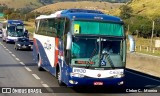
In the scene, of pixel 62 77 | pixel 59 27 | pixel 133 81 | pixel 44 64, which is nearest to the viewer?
pixel 62 77

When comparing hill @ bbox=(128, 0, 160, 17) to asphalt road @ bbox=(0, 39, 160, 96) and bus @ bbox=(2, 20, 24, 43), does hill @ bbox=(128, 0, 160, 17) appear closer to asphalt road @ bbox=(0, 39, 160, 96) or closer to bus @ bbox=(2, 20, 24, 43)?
bus @ bbox=(2, 20, 24, 43)

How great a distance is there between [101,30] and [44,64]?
566 centimetres

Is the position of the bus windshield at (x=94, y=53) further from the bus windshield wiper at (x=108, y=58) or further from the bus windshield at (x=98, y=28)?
the bus windshield at (x=98, y=28)

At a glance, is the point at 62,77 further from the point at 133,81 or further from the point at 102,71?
the point at 133,81

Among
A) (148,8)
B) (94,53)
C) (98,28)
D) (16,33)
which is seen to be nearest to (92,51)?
(94,53)

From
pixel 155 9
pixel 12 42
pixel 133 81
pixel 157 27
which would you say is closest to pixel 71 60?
pixel 133 81

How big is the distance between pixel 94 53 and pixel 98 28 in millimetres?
947

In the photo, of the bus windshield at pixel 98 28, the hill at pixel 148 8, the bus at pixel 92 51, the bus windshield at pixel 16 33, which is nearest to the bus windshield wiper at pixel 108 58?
the bus at pixel 92 51

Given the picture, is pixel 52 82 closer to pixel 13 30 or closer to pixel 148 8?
pixel 13 30

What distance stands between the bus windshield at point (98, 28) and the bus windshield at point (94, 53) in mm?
→ 254

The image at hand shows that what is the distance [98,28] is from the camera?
13008 mm

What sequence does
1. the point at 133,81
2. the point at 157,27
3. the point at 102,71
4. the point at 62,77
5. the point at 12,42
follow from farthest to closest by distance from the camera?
1. the point at 157,27
2. the point at 12,42
3. the point at 133,81
4. the point at 62,77
5. the point at 102,71

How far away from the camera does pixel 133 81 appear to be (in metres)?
16.2

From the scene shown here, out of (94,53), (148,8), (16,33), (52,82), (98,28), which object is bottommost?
(16,33)
